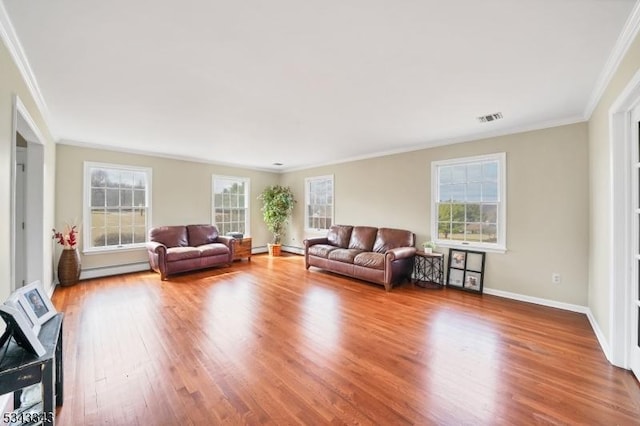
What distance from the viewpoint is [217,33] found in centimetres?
183

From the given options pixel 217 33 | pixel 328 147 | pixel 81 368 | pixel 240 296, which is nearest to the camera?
pixel 217 33

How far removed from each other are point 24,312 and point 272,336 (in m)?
1.85

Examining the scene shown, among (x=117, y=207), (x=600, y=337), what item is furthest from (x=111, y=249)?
(x=600, y=337)

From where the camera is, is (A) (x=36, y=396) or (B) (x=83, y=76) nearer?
(A) (x=36, y=396)

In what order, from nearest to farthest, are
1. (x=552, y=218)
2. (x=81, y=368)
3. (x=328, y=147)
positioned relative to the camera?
(x=81, y=368)
(x=552, y=218)
(x=328, y=147)

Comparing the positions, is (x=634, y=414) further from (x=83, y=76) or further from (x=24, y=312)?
(x=83, y=76)

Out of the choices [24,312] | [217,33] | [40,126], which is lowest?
[24,312]

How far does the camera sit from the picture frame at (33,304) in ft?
4.99

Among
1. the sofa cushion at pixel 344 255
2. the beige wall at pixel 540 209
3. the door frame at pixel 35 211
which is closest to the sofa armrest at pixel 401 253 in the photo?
the beige wall at pixel 540 209

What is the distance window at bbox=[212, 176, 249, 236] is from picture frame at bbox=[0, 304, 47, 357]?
5.35 m

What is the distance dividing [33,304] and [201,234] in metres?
4.40

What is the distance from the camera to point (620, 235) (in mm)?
2209

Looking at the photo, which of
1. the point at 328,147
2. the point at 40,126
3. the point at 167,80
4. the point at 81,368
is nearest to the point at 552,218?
the point at 328,147

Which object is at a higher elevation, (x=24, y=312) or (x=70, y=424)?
(x=24, y=312)
